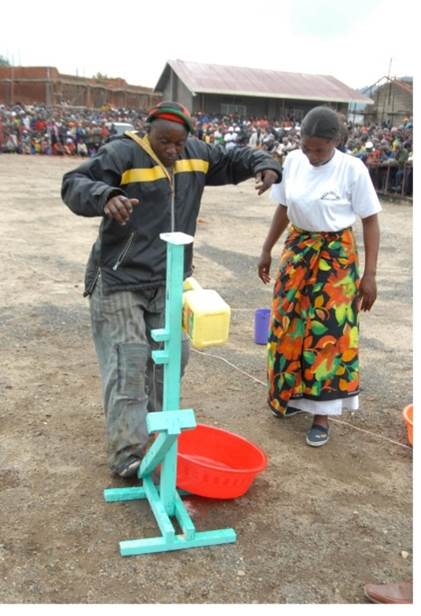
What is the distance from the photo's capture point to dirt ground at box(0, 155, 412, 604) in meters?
2.52

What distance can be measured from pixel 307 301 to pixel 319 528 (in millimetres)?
1266

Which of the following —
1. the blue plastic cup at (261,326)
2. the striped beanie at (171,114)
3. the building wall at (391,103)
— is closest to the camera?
the striped beanie at (171,114)

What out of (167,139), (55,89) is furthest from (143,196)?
(55,89)

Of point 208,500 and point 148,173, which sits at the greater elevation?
point 148,173

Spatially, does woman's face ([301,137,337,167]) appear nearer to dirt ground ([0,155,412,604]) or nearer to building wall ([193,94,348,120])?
dirt ground ([0,155,412,604])

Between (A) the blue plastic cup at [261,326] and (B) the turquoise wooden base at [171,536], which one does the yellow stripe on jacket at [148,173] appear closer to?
(B) the turquoise wooden base at [171,536]

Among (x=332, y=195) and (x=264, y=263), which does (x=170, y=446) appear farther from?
(x=264, y=263)

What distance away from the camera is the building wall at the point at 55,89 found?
4072 cm

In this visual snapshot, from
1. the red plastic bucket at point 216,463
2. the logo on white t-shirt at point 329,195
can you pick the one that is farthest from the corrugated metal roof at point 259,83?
the red plastic bucket at point 216,463

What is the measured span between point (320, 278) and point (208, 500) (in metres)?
1.34

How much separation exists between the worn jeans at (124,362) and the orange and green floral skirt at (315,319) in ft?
2.95

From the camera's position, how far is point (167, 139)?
111 inches

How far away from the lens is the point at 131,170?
2863 mm
